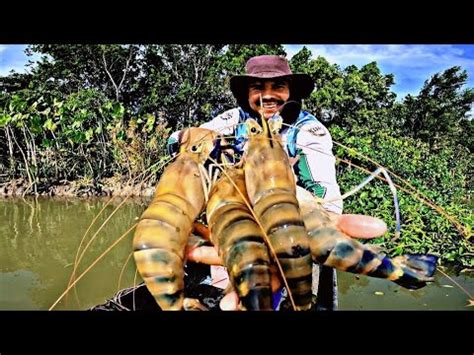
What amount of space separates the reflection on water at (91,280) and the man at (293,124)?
1314 millimetres

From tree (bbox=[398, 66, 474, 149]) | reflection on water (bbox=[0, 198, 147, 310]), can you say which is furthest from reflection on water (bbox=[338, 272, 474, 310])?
tree (bbox=[398, 66, 474, 149])

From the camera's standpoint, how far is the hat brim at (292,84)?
57.9 inches

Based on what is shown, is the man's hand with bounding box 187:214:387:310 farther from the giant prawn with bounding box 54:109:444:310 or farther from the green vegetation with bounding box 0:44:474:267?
the green vegetation with bounding box 0:44:474:267

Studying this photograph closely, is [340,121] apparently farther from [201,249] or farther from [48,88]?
[201,249]

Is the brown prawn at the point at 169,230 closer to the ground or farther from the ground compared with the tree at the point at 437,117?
farther from the ground

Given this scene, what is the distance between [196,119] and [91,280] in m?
1.76

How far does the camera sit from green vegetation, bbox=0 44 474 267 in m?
4.36

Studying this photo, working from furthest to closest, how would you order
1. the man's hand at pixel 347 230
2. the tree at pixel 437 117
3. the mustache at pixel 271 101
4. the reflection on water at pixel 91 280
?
the tree at pixel 437 117 → the reflection on water at pixel 91 280 → the mustache at pixel 271 101 → the man's hand at pixel 347 230

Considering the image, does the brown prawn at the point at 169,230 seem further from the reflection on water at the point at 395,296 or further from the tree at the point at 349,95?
the tree at the point at 349,95

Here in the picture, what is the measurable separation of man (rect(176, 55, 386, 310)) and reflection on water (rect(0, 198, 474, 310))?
131cm

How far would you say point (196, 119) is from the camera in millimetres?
4688

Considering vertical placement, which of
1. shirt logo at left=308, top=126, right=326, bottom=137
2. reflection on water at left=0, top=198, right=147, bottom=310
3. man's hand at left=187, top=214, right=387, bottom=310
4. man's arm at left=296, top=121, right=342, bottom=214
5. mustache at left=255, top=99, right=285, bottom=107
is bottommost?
reflection on water at left=0, top=198, right=147, bottom=310

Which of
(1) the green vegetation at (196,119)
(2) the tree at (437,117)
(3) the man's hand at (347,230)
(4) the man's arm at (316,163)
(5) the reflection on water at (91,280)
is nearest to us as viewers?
(3) the man's hand at (347,230)

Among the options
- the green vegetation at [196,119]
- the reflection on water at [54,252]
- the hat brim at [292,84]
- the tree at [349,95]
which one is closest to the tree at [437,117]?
the green vegetation at [196,119]
